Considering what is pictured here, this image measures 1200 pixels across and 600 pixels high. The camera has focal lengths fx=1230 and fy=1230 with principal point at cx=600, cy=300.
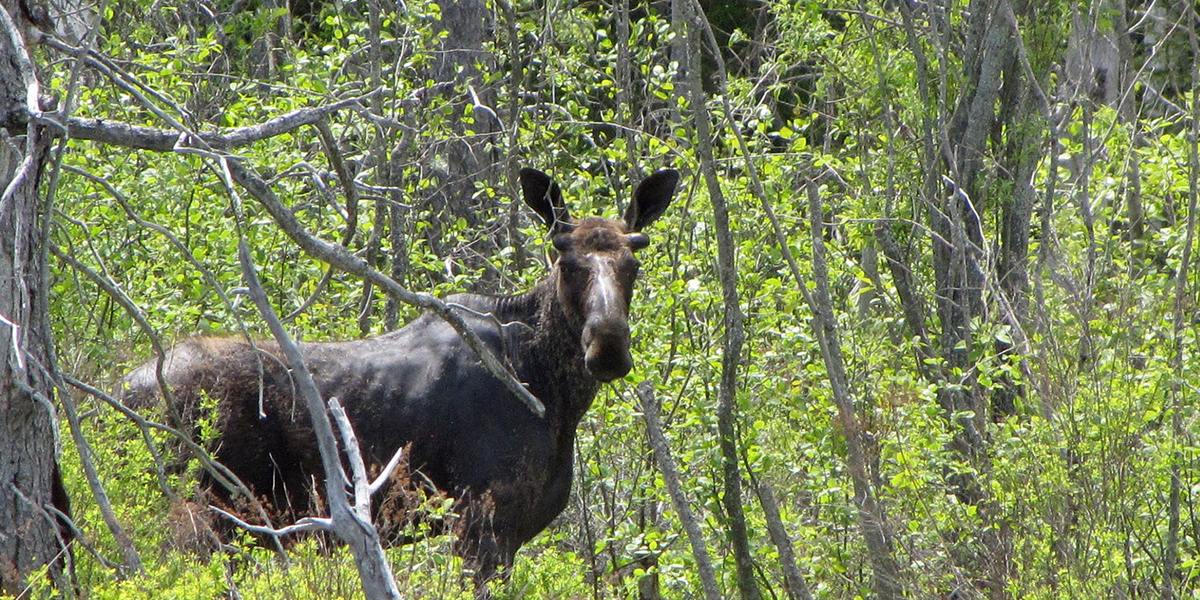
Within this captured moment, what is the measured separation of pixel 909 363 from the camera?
8.03 m

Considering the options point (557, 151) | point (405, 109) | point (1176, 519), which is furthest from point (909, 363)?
point (405, 109)

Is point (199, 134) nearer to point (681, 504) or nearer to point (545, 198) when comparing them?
point (545, 198)

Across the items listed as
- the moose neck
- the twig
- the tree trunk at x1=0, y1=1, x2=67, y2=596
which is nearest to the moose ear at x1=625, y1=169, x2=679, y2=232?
the moose neck

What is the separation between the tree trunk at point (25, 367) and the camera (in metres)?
3.94

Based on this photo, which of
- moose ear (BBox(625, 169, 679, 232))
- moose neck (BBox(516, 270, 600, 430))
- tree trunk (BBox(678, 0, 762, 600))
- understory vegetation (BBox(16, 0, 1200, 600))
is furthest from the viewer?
moose ear (BBox(625, 169, 679, 232))

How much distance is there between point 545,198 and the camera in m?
7.01

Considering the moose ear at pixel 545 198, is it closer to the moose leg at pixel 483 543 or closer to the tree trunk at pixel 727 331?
the tree trunk at pixel 727 331

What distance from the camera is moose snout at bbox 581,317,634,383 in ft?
19.8

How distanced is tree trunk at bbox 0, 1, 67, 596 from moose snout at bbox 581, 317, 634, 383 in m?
2.58

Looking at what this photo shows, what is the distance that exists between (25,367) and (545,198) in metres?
3.54

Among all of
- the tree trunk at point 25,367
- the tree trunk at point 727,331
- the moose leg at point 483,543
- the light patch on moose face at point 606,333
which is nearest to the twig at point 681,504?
the tree trunk at point 727,331

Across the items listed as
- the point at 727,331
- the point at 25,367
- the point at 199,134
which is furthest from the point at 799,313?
the point at 25,367

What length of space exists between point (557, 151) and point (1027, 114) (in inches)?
148

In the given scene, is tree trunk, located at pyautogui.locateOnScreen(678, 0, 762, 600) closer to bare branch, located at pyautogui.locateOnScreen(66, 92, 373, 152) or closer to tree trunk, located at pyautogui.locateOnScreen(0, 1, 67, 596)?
bare branch, located at pyautogui.locateOnScreen(66, 92, 373, 152)
